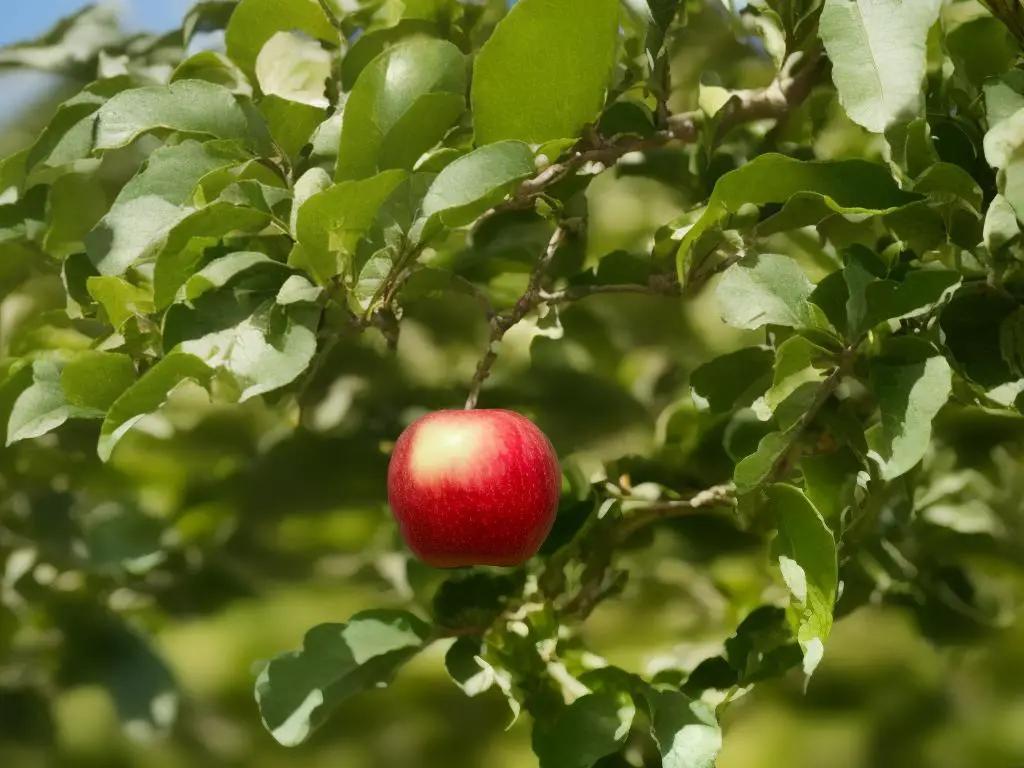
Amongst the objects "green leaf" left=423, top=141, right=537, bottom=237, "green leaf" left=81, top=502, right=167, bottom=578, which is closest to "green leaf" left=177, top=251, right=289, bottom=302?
"green leaf" left=423, top=141, right=537, bottom=237

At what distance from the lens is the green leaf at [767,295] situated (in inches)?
17.7

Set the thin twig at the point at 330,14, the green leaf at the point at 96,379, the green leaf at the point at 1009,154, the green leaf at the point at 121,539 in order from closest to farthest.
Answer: the green leaf at the point at 1009,154 → the green leaf at the point at 96,379 → the thin twig at the point at 330,14 → the green leaf at the point at 121,539

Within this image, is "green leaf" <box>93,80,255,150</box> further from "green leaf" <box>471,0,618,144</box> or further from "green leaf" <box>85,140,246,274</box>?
"green leaf" <box>471,0,618,144</box>

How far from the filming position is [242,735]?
75cm

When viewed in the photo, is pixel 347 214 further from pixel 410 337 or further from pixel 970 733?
pixel 970 733

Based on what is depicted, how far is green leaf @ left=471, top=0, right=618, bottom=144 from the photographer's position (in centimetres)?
46

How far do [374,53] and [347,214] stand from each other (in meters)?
0.20

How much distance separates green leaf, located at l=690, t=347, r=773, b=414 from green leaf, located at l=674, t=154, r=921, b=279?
0.27 feet

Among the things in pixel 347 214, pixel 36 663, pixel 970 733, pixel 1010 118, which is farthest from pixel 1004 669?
pixel 36 663

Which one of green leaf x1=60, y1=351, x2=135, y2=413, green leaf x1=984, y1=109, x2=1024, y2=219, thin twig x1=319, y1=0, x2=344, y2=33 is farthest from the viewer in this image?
thin twig x1=319, y1=0, x2=344, y2=33

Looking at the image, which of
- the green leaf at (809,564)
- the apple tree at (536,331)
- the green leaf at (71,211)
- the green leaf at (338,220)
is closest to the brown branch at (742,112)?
the apple tree at (536,331)

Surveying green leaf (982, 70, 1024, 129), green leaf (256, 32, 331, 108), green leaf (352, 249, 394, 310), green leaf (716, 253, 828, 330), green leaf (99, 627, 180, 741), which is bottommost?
green leaf (99, 627, 180, 741)

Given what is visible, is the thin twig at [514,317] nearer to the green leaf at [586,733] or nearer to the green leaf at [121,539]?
the green leaf at [586,733]

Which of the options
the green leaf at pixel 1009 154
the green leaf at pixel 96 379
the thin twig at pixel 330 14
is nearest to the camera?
the green leaf at pixel 1009 154
